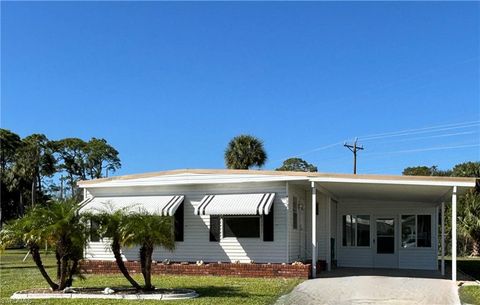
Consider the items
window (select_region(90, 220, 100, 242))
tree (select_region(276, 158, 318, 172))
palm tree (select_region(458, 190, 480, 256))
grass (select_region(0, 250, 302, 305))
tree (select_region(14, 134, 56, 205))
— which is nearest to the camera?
grass (select_region(0, 250, 302, 305))

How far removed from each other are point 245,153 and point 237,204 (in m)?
22.3

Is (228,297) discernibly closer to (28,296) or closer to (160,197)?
(28,296)

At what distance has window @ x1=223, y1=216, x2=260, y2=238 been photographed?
17.5 m

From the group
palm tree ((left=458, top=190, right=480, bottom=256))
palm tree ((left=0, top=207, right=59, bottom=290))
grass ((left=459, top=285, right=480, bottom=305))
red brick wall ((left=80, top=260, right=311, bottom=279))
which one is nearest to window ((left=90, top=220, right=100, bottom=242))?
palm tree ((left=0, top=207, right=59, bottom=290))


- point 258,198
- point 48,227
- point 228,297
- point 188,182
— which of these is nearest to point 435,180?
point 258,198

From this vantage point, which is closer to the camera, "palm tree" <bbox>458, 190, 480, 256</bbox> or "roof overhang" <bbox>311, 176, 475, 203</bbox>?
"roof overhang" <bbox>311, 176, 475, 203</bbox>

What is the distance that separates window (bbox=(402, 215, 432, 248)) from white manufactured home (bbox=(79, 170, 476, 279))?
0.03m

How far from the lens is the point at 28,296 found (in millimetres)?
12312

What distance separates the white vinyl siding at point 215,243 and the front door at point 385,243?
510 centimetres

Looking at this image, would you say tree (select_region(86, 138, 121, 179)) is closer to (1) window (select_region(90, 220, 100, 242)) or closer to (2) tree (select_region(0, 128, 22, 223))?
(2) tree (select_region(0, 128, 22, 223))

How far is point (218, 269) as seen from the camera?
1666 cm

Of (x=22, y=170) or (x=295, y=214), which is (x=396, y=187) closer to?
(x=295, y=214)

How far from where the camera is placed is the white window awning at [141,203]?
17456 mm

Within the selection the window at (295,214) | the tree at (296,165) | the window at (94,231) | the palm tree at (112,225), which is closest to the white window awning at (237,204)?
the window at (295,214)
